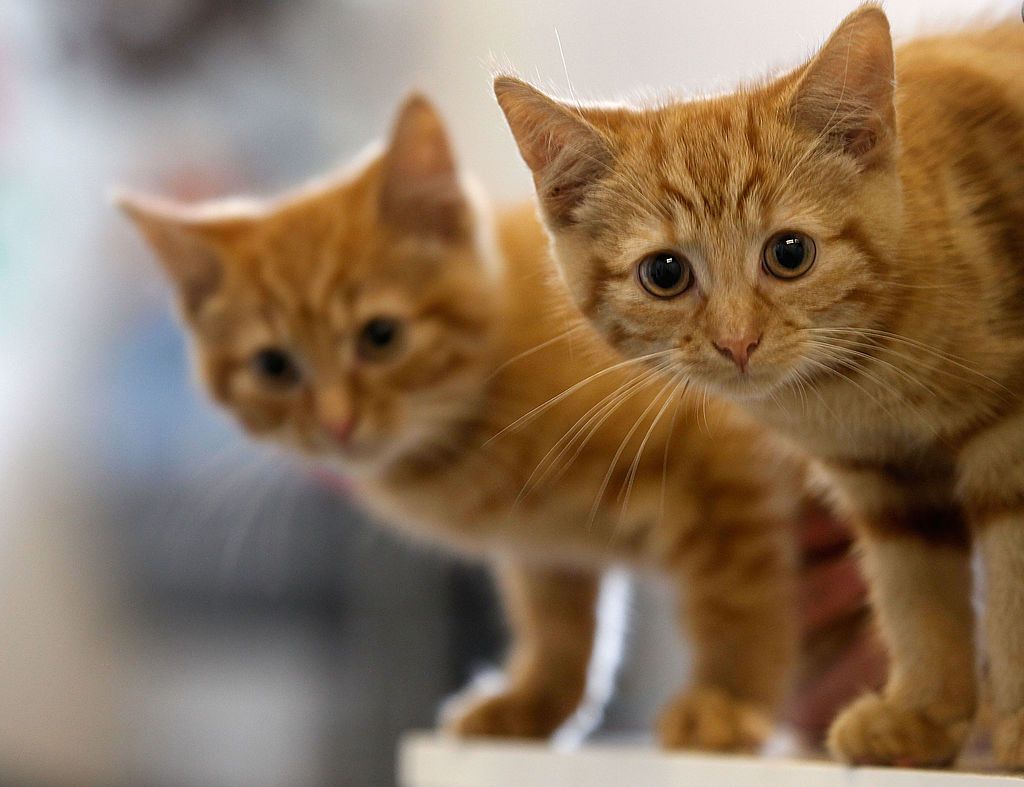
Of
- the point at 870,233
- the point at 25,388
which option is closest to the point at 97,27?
the point at 25,388

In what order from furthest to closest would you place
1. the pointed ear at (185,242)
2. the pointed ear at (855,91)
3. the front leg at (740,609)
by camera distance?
1. the pointed ear at (185,242)
2. the front leg at (740,609)
3. the pointed ear at (855,91)

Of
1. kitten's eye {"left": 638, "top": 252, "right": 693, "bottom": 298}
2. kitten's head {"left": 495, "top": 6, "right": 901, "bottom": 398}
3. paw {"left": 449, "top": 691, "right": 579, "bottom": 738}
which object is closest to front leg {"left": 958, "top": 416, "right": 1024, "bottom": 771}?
kitten's head {"left": 495, "top": 6, "right": 901, "bottom": 398}

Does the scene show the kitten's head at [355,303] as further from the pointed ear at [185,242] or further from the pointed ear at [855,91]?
the pointed ear at [855,91]

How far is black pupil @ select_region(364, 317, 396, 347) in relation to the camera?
1382 millimetres

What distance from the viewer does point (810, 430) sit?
34.2 inches

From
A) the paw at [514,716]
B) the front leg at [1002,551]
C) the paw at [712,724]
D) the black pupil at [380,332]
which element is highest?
the black pupil at [380,332]

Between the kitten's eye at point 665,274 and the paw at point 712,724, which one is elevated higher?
the kitten's eye at point 665,274

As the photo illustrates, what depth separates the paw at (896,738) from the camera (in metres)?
0.81

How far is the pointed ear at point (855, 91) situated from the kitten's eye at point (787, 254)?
0.23ft

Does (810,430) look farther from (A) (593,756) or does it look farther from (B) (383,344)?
(B) (383,344)

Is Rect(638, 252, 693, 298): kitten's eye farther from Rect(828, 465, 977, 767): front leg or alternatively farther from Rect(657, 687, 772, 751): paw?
Rect(657, 687, 772, 751): paw

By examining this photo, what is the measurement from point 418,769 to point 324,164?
54.7 inches

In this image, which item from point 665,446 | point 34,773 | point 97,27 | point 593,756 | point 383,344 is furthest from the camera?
point 97,27

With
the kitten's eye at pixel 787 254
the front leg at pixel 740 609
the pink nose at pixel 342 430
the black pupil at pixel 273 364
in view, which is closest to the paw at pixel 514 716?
the front leg at pixel 740 609
